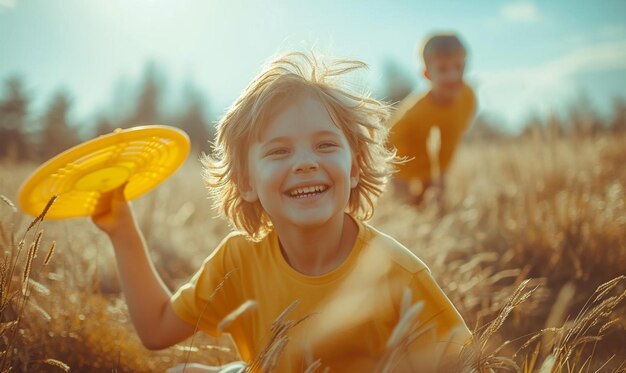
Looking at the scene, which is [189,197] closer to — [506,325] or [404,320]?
[506,325]

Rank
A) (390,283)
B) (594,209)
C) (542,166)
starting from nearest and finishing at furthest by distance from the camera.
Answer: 1. (390,283)
2. (594,209)
3. (542,166)

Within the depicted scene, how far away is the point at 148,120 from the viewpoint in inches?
1500

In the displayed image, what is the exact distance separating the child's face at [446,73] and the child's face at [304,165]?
159 inches

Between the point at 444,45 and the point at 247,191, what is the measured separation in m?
4.05

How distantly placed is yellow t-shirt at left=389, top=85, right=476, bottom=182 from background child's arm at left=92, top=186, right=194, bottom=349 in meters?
3.77

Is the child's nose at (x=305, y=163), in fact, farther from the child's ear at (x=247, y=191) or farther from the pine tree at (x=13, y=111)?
the pine tree at (x=13, y=111)

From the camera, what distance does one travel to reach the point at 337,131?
216cm

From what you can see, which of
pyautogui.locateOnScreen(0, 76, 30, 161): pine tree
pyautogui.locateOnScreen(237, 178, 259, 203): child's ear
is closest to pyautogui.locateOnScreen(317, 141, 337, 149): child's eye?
pyautogui.locateOnScreen(237, 178, 259, 203): child's ear

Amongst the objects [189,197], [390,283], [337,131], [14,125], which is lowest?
[14,125]

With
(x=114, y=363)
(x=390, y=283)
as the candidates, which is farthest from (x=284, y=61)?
(x=114, y=363)

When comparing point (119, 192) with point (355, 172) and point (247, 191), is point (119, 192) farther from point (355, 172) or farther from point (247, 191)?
point (355, 172)

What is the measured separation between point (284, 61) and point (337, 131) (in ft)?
1.33

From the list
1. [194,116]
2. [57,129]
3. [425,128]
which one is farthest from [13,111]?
[425,128]

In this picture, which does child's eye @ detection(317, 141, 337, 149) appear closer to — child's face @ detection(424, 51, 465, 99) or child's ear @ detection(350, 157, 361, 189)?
child's ear @ detection(350, 157, 361, 189)
